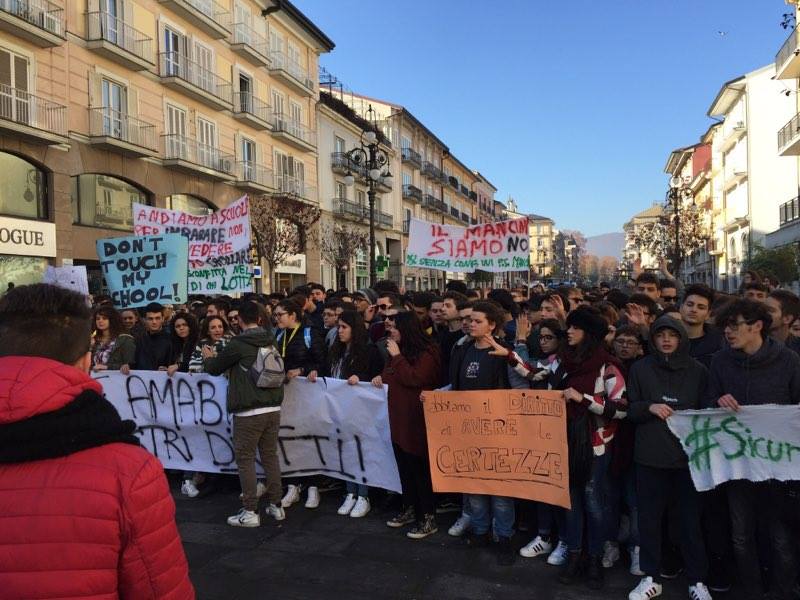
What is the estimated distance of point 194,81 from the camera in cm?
2466

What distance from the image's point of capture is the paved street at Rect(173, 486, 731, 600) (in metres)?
4.07

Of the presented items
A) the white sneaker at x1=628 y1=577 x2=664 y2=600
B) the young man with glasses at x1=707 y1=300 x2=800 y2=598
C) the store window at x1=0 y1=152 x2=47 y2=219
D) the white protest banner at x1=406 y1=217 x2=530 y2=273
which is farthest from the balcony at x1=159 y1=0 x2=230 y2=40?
the white sneaker at x1=628 y1=577 x2=664 y2=600

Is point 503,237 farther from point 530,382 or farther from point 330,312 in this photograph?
point 530,382

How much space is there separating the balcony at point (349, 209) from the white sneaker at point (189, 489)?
3196cm

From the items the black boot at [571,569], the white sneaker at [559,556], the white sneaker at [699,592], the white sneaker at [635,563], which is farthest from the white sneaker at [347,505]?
the white sneaker at [699,592]

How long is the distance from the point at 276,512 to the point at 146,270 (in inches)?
148

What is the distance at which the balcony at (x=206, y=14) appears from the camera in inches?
920

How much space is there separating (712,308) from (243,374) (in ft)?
14.3

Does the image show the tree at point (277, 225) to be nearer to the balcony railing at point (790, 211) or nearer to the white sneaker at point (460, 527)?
the white sneaker at point (460, 527)

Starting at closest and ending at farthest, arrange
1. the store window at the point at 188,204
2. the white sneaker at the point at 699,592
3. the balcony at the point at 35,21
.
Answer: the white sneaker at the point at 699,592
the balcony at the point at 35,21
the store window at the point at 188,204

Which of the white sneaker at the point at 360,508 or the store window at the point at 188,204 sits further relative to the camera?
the store window at the point at 188,204

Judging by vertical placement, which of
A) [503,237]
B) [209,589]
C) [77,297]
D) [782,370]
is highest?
[503,237]

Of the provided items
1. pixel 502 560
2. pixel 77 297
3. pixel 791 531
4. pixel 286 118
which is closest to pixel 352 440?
pixel 502 560

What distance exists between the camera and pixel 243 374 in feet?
17.2
